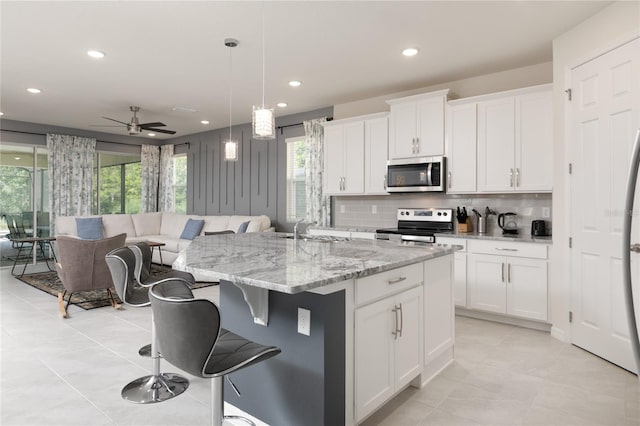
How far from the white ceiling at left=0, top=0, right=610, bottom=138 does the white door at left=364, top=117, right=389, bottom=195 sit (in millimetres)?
475

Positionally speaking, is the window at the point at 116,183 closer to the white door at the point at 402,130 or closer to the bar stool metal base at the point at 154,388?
the white door at the point at 402,130

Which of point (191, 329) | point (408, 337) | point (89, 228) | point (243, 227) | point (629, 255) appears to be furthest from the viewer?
point (89, 228)

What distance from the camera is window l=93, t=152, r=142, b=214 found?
8.35 meters

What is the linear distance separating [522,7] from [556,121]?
1.13 metres

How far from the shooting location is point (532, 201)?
429cm

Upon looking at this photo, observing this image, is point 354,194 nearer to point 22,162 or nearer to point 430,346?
point 430,346

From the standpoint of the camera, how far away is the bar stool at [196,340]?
1.47 metres

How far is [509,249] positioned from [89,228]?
6838 millimetres

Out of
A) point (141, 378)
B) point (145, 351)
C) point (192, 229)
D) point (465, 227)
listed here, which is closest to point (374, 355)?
point (141, 378)

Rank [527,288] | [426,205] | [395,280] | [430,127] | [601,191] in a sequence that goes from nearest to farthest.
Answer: [395,280]
[601,191]
[527,288]
[430,127]
[426,205]

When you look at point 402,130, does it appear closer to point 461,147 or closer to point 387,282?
point 461,147

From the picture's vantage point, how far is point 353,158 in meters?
5.46

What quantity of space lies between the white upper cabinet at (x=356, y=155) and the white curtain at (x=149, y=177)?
4.98 m

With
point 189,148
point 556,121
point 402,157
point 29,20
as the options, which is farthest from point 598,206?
point 189,148
